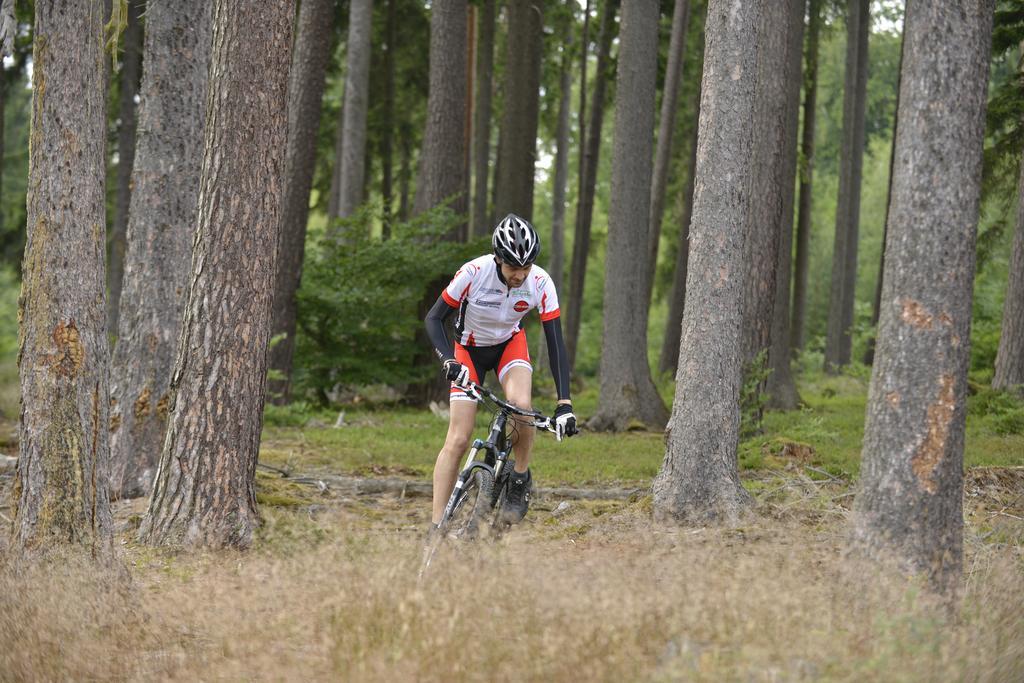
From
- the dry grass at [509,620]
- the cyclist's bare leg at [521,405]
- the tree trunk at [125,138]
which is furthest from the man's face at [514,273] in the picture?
the tree trunk at [125,138]

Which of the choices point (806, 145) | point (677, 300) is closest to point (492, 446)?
point (677, 300)

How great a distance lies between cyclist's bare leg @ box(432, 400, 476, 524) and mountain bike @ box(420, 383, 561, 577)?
5.2 inches

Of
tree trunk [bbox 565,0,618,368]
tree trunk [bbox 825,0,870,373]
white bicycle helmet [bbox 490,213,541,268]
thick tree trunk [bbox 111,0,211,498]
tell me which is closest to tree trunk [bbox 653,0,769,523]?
white bicycle helmet [bbox 490,213,541,268]

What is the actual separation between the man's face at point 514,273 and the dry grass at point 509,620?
178 cm

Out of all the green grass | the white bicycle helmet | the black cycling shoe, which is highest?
the white bicycle helmet

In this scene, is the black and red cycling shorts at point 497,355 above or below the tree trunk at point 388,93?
below

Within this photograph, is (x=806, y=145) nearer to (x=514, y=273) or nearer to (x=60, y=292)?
(x=514, y=273)

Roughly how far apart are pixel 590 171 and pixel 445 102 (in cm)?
883

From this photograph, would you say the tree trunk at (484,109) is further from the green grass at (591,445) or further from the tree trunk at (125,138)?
the green grass at (591,445)

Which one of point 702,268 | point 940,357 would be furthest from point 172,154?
point 940,357

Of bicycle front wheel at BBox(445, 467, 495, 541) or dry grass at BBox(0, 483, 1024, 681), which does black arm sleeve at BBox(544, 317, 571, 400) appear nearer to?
bicycle front wheel at BBox(445, 467, 495, 541)

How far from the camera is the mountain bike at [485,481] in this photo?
21.7ft

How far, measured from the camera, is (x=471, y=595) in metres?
4.85

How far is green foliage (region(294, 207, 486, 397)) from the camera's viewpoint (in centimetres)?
1725
